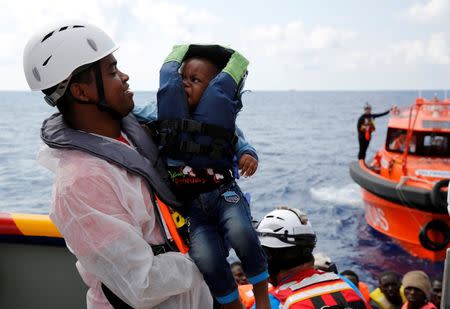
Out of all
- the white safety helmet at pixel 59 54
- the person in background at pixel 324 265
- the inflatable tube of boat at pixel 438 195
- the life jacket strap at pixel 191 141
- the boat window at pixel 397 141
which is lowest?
the inflatable tube of boat at pixel 438 195

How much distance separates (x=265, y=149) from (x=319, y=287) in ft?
107

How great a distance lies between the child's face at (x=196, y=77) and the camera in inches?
78.0

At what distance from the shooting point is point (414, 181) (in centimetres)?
1028

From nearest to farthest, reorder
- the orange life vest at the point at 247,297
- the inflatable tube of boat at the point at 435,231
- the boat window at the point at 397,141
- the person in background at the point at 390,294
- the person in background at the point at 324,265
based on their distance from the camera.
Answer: the orange life vest at the point at 247,297
the person in background at the point at 324,265
the person in background at the point at 390,294
the inflatable tube of boat at the point at 435,231
the boat window at the point at 397,141

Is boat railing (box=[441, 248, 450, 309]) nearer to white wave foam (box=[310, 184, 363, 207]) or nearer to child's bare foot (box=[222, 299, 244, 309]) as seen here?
child's bare foot (box=[222, 299, 244, 309])

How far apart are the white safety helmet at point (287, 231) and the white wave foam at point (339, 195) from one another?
1420 centimetres

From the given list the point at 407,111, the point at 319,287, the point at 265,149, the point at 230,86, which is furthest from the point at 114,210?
the point at 265,149

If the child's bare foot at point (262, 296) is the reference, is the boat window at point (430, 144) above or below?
below

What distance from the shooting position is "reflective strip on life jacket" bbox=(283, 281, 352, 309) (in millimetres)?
2420

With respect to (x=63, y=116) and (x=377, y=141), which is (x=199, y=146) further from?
(x=377, y=141)

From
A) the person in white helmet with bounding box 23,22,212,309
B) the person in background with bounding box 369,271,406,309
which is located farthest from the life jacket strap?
the person in background with bounding box 369,271,406,309

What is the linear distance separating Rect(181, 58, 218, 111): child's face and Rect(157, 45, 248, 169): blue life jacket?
0.15 feet

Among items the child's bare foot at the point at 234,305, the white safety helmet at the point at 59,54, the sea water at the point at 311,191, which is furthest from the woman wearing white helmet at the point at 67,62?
the child's bare foot at the point at 234,305

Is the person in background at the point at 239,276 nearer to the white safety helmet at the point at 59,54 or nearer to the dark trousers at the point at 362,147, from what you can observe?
the white safety helmet at the point at 59,54
